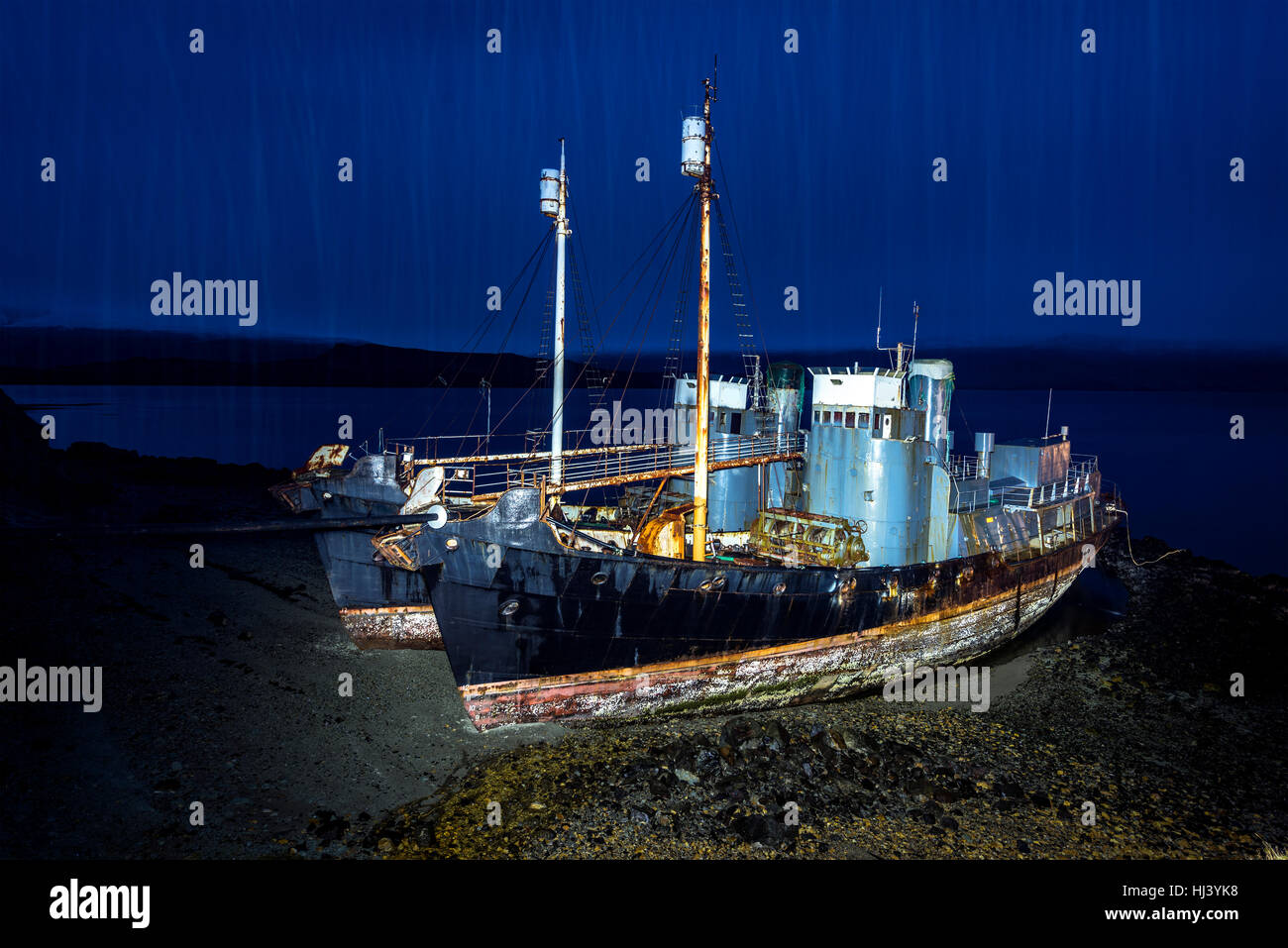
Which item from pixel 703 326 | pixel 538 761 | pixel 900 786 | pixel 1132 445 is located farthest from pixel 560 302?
pixel 1132 445

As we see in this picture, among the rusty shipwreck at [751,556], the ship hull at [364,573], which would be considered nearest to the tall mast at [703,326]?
the rusty shipwreck at [751,556]

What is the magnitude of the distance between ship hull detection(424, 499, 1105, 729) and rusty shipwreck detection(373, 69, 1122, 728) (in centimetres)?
4

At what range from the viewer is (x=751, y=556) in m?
17.7

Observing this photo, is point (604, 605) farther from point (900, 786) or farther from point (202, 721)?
point (202, 721)

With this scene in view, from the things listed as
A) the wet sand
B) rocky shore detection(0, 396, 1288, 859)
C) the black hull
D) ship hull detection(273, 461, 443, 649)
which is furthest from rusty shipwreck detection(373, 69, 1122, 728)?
the wet sand

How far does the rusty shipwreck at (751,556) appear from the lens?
12992 millimetres

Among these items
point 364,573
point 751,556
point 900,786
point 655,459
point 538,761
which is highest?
point 655,459

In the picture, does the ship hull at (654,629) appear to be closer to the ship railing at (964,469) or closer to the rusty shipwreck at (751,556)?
the rusty shipwreck at (751,556)

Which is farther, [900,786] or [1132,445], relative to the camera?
[1132,445]

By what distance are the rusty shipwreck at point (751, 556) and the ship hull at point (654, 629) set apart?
41 mm

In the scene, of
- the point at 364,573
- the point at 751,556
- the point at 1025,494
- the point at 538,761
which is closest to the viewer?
the point at 538,761

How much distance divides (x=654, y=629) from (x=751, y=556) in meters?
4.53

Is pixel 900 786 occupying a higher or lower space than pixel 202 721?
lower
